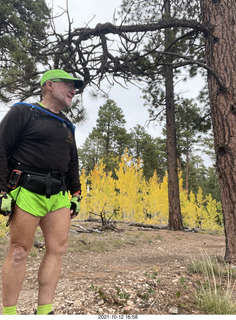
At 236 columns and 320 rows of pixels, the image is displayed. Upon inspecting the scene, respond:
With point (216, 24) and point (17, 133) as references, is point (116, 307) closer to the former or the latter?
point (17, 133)

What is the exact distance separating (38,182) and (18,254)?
22.4 inches

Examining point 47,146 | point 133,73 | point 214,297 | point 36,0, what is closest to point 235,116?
point 133,73

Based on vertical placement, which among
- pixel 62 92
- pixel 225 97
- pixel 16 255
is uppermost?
pixel 225 97

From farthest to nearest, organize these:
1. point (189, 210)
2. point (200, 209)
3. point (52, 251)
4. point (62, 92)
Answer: point (200, 209) < point (189, 210) < point (62, 92) < point (52, 251)

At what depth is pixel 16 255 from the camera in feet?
5.51

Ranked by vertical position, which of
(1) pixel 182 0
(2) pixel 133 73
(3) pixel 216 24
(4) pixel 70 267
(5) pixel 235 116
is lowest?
(4) pixel 70 267

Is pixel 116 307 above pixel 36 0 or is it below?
below

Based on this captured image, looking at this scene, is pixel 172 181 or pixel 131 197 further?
pixel 131 197

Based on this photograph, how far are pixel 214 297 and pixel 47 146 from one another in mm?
2297

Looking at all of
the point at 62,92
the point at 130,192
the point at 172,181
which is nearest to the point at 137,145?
the point at 130,192

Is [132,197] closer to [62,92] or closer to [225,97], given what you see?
[225,97]

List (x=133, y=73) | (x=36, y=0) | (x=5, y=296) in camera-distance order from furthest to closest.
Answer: (x=36, y=0)
(x=133, y=73)
(x=5, y=296)

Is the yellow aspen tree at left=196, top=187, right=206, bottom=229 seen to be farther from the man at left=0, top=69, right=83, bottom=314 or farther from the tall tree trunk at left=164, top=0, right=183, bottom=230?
the man at left=0, top=69, right=83, bottom=314

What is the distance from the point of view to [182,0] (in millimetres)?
5836
